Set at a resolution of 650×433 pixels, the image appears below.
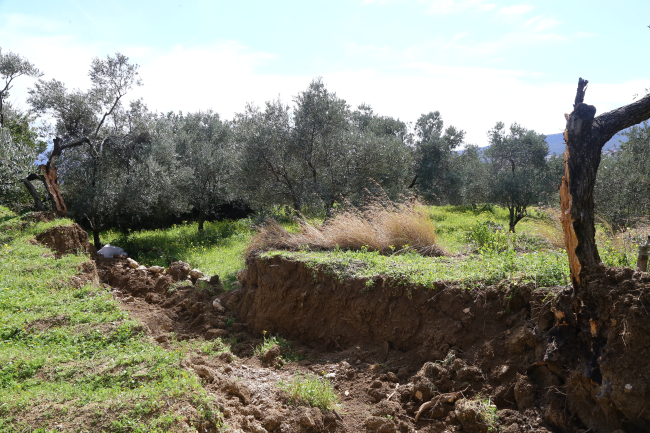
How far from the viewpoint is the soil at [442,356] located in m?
3.37

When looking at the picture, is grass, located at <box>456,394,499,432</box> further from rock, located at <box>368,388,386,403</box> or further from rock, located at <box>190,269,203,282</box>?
rock, located at <box>190,269,203,282</box>

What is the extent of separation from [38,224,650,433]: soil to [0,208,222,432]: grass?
52cm

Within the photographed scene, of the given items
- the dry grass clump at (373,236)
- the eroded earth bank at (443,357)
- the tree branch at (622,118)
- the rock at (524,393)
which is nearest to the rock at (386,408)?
the eroded earth bank at (443,357)

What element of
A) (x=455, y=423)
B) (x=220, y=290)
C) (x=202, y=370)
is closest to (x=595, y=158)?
(x=455, y=423)

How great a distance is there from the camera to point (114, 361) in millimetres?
4445

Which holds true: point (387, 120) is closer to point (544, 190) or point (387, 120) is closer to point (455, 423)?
point (544, 190)

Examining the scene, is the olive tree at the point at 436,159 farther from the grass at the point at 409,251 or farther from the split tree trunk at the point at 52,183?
the split tree trunk at the point at 52,183

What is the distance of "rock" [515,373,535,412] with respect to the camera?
3.73 m

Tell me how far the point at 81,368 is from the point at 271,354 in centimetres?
242

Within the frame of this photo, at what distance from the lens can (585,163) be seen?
→ 3.72m

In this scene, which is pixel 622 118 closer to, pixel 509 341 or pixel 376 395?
pixel 509 341

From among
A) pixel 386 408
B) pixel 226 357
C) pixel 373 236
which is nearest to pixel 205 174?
pixel 373 236

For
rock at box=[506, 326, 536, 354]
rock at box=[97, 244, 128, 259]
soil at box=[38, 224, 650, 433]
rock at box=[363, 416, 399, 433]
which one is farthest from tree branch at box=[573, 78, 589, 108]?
rock at box=[97, 244, 128, 259]

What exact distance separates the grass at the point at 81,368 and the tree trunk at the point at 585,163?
12.3ft
